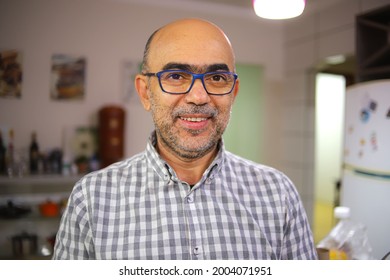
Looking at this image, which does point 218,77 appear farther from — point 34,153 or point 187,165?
point 34,153

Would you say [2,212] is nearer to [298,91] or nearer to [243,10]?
[243,10]

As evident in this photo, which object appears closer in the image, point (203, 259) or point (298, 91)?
point (203, 259)

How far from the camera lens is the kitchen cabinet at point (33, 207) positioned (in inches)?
28.8

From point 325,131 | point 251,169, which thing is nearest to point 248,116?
point 251,169

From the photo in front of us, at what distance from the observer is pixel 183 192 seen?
2.11ft

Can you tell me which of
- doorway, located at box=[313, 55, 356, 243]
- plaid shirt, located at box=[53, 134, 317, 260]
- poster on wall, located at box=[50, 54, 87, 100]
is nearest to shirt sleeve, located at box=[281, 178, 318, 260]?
plaid shirt, located at box=[53, 134, 317, 260]

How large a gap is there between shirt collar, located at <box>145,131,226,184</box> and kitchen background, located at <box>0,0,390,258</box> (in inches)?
2.2

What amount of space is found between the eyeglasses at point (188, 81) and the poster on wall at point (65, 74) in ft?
0.78

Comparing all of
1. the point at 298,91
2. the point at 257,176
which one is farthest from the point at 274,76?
the point at 257,176

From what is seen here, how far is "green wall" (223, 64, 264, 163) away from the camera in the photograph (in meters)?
0.76

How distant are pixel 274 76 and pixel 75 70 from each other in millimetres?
503
